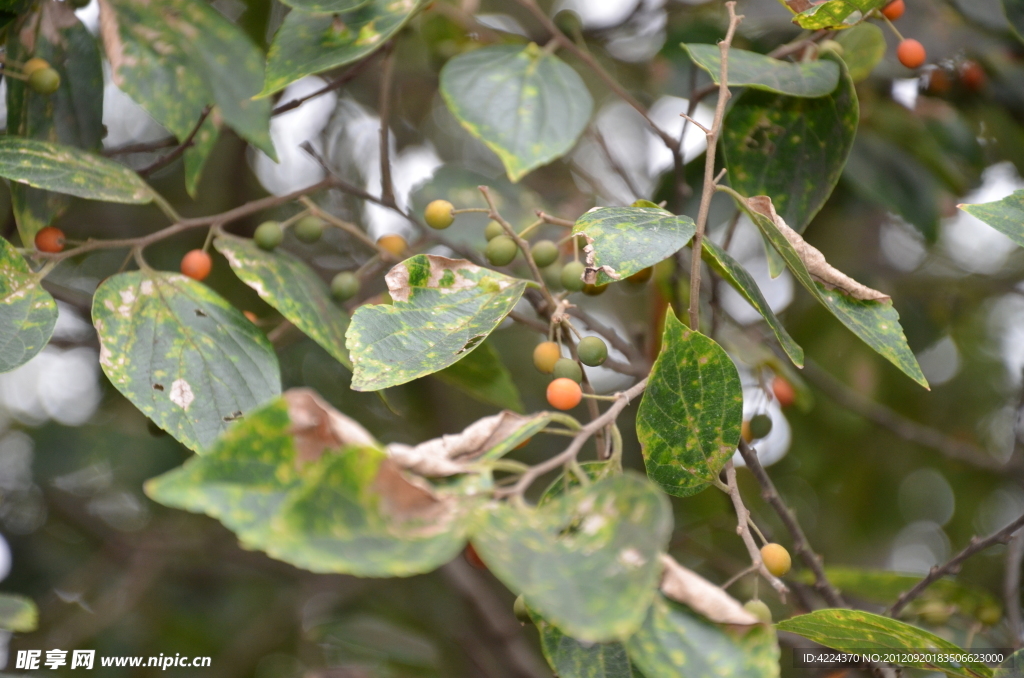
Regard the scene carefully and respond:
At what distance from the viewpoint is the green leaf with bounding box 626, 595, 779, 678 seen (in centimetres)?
59

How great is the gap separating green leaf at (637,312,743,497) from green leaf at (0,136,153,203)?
72 centimetres

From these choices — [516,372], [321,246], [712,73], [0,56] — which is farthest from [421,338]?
[516,372]

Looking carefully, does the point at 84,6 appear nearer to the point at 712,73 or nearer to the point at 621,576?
the point at 712,73

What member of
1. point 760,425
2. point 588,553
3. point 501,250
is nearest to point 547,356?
point 501,250

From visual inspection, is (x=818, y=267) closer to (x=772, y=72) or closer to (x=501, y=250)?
(x=772, y=72)

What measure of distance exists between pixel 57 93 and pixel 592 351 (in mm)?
918

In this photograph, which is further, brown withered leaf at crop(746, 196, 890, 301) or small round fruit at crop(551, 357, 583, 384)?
small round fruit at crop(551, 357, 583, 384)

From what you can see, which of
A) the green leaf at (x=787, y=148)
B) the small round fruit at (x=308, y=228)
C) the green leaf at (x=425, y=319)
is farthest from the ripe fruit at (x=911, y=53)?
the small round fruit at (x=308, y=228)

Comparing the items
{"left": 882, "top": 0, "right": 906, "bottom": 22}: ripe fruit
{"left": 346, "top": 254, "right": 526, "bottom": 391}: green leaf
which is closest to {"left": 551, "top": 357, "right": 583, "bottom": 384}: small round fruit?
{"left": 346, "top": 254, "right": 526, "bottom": 391}: green leaf

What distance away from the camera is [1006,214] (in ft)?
2.87

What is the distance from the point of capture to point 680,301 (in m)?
1.54

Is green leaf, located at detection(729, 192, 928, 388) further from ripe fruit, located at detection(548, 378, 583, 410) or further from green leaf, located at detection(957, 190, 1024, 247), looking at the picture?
ripe fruit, located at detection(548, 378, 583, 410)

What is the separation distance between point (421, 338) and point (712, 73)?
0.51 m

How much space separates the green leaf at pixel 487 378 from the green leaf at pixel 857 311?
549mm
